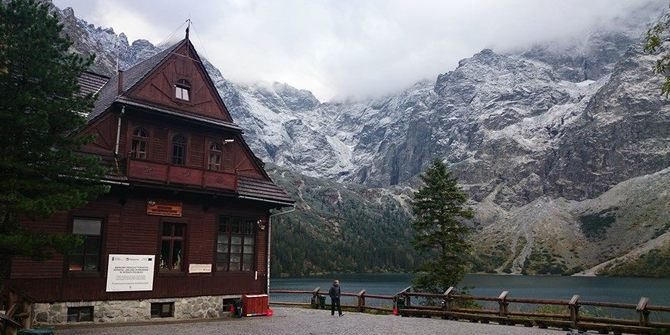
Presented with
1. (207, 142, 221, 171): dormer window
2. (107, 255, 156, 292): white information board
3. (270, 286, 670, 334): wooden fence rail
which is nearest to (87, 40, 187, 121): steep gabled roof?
(207, 142, 221, 171): dormer window

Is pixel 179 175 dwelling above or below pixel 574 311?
above

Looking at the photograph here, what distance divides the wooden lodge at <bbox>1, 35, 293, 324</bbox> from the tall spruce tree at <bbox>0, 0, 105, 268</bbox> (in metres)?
5.71

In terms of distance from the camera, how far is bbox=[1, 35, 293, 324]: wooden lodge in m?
23.0

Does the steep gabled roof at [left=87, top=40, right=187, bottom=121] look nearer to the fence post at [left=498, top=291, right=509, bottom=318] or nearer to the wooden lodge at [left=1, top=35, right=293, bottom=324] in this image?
the wooden lodge at [left=1, top=35, right=293, bottom=324]

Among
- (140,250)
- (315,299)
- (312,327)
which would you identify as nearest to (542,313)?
(312,327)

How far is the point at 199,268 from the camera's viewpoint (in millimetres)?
26781

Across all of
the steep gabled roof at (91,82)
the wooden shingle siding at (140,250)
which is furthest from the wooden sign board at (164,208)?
the steep gabled roof at (91,82)

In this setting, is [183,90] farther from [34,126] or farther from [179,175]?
[34,126]

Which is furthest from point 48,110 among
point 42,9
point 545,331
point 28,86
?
point 545,331

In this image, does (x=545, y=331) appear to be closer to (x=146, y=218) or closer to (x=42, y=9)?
(x=146, y=218)

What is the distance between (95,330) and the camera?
20.7m

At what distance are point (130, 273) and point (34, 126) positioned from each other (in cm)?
990

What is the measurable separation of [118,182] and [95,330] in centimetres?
633

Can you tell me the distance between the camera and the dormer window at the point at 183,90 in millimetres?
27770
